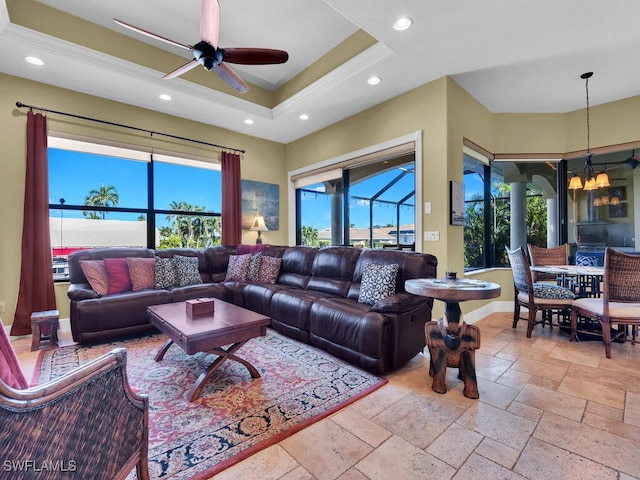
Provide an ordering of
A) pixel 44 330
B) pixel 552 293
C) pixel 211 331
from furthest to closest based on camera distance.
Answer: pixel 552 293
pixel 44 330
pixel 211 331

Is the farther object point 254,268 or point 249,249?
point 249,249

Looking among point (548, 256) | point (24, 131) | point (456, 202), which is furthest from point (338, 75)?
point (24, 131)

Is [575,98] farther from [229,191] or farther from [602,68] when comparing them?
[229,191]

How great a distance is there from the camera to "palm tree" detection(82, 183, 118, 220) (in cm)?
397

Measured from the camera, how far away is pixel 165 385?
2.22 metres

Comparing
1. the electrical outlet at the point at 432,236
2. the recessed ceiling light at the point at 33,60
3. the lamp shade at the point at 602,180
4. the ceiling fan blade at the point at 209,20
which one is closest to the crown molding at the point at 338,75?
the ceiling fan blade at the point at 209,20

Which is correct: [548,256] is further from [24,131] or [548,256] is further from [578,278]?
[24,131]

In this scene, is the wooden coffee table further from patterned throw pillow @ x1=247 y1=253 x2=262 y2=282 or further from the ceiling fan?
the ceiling fan

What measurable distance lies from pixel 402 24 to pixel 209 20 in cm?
167

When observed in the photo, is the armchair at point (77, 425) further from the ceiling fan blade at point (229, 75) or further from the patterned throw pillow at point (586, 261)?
the patterned throw pillow at point (586, 261)

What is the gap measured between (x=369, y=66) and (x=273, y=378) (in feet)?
11.0

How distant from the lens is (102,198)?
4.06m

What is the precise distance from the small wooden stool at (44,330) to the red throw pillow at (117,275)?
56cm

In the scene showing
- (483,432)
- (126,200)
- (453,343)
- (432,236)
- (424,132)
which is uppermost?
(424,132)
